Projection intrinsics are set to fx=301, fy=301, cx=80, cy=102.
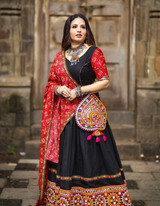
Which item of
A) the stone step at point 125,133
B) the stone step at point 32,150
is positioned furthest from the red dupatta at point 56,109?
the stone step at point 125,133

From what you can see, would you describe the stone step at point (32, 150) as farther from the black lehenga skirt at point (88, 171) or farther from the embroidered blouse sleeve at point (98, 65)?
the embroidered blouse sleeve at point (98, 65)

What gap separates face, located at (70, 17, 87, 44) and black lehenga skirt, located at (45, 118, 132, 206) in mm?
777

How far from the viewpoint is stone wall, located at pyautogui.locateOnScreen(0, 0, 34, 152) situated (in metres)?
5.18

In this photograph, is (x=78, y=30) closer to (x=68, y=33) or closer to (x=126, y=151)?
(x=68, y=33)

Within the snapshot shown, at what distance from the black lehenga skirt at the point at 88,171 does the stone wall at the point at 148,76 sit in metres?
2.39

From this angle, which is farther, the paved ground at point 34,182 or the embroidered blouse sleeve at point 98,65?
the paved ground at point 34,182

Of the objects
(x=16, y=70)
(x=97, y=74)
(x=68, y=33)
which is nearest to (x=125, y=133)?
(x=16, y=70)

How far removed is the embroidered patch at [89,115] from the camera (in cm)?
285

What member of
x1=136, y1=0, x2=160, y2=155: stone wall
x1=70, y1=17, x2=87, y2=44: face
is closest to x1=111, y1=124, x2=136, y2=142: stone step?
x1=136, y1=0, x2=160, y2=155: stone wall

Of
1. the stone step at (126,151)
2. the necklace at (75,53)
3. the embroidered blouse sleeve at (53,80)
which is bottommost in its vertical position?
the stone step at (126,151)

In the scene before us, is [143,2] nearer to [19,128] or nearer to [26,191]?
[19,128]

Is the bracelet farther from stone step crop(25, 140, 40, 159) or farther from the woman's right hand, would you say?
A: stone step crop(25, 140, 40, 159)

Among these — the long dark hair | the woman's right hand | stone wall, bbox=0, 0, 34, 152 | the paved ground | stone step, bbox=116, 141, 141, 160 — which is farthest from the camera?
stone wall, bbox=0, 0, 34, 152

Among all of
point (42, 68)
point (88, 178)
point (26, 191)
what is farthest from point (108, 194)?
point (42, 68)
